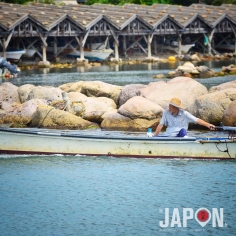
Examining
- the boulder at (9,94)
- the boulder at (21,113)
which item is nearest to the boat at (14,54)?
the boulder at (9,94)

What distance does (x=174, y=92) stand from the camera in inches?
1054

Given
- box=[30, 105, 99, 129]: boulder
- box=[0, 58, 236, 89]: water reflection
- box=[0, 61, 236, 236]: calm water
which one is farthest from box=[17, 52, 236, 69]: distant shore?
box=[0, 61, 236, 236]: calm water

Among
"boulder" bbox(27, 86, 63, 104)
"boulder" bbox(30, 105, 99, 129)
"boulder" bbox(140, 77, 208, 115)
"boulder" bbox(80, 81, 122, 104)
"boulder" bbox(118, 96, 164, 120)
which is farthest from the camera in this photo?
"boulder" bbox(80, 81, 122, 104)

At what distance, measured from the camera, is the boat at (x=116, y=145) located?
743 inches

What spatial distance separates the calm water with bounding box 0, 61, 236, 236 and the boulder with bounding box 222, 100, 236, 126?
4504 millimetres

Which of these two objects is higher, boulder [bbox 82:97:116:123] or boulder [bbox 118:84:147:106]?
boulder [bbox 118:84:147:106]

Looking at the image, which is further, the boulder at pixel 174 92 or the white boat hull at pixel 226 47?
the white boat hull at pixel 226 47

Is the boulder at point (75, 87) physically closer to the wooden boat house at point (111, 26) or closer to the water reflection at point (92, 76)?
the water reflection at point (92, 76)

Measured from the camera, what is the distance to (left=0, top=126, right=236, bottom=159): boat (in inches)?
743

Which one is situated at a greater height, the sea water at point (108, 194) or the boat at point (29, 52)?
the sea water at point (108, 194)

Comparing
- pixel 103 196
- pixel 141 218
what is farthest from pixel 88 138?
pixel 141 218

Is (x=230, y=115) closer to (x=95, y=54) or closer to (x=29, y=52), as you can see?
(x=29, y=52)

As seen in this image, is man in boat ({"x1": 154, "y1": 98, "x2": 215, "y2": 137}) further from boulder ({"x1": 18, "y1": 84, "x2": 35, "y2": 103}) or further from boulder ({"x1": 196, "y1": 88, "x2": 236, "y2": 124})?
boulder ({"x1": 18, "y1": 84, "x2": 35, "y2": 103})

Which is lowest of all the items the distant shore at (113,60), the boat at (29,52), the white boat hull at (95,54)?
the distant shore at (113,60)
